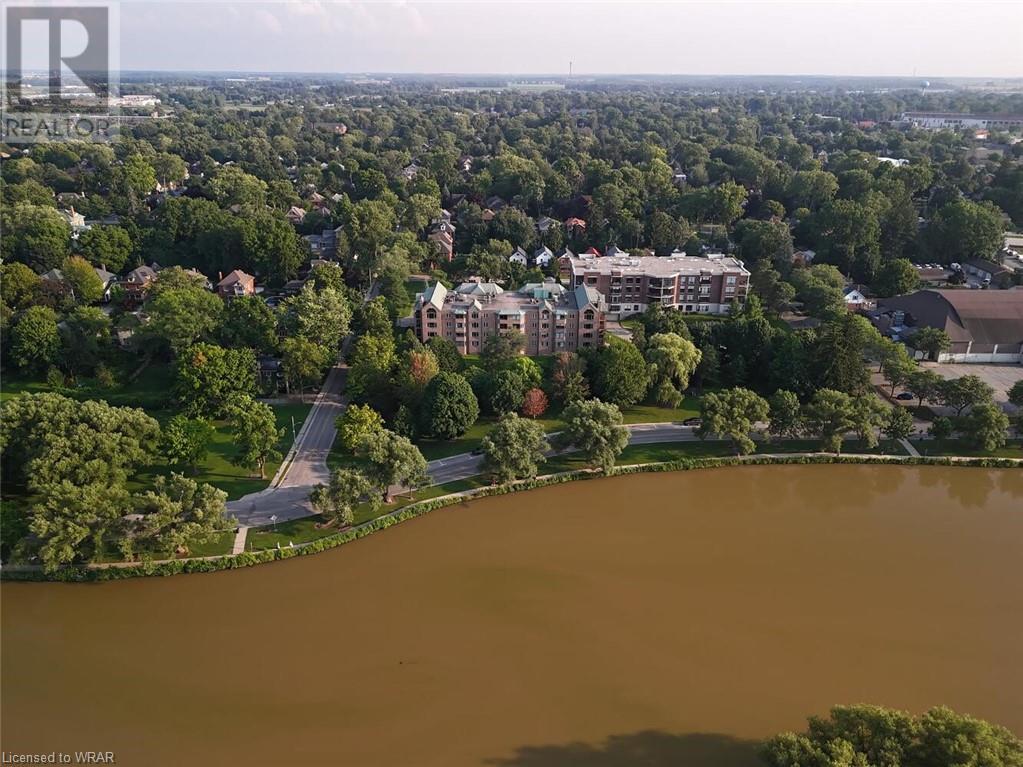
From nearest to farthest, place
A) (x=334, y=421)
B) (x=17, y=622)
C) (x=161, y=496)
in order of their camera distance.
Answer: (x=17, y=622), (x=161, y=496), (x=334, y=421)

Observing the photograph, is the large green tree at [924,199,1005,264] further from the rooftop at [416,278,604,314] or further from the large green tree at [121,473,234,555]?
the large green tree at [121,473,234,555]

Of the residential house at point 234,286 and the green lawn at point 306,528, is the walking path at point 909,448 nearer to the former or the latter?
the green lawn at point 306,528

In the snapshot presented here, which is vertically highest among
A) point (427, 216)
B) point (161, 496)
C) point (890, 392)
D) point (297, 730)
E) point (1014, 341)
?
point (427, 216)

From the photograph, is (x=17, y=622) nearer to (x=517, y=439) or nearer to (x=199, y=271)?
(x=517, y=439)

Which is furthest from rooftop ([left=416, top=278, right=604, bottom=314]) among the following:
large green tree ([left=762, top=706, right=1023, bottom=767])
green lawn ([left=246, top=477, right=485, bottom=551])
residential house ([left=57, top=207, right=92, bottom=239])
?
residential house ([left=57, top=207, right=92, bottom=239])

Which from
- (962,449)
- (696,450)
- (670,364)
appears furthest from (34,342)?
(962,449)

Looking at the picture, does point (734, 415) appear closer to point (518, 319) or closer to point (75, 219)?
point (518, 319)

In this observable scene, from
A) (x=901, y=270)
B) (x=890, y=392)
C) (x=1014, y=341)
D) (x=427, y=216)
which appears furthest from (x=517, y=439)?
(x=427, y=216)
